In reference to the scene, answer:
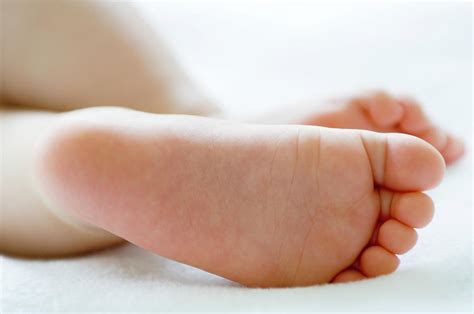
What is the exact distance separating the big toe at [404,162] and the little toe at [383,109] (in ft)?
0.69

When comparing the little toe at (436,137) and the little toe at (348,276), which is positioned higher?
the little toe at (436,137)

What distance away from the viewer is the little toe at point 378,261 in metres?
0.59

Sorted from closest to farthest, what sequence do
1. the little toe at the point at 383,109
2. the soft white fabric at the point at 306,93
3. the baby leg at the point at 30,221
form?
1. the soft white fabric at the point at 306,93
2. the baby leg at the point at 30,221
3. the little toe at the point at 383,109

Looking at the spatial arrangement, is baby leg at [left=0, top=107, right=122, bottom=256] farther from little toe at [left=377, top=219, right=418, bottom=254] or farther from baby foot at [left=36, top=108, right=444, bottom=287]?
little toe at [left=377, top=219, right=418, bottom=254]

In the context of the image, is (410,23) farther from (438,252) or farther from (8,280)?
(8,280)

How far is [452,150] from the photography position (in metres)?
0.83

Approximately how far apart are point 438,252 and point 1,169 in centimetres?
47

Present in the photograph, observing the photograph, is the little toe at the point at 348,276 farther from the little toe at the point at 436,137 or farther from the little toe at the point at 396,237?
the little toe at the point at 436,137

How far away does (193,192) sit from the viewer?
0.60 meters

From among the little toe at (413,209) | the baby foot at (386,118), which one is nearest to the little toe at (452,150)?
the baby foot at (386,118)

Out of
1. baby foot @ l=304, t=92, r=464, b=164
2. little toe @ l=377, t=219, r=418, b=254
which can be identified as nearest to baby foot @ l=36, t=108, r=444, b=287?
little toe @ l=377, t=219, r=418, b=254

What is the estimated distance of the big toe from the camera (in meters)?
0.58

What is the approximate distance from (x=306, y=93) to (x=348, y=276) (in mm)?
480

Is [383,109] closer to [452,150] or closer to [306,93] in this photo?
[452,150]
